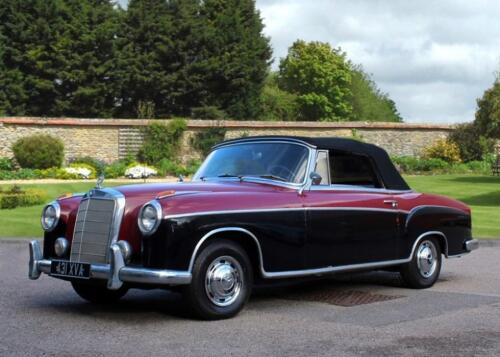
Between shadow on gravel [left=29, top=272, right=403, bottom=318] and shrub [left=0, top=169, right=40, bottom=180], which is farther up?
shrub [left=0, top=169, right=40, bottom=180]

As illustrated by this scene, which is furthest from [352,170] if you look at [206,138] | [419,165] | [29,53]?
[29,53]

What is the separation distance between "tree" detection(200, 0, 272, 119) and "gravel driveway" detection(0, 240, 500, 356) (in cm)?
4478

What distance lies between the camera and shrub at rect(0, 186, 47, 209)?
22.5 metres

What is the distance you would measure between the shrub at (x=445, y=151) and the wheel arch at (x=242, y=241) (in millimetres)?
36902

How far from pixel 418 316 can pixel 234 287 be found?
1749 mm

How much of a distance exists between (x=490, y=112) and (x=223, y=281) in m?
32.6

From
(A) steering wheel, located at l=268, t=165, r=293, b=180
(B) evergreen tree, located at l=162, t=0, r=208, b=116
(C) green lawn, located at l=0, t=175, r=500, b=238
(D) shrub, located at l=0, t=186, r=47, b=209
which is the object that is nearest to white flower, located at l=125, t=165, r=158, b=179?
(C) green lawn, located at l=0, t=175, r=500, b=238

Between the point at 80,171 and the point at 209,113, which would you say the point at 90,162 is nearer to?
the point at 80,171

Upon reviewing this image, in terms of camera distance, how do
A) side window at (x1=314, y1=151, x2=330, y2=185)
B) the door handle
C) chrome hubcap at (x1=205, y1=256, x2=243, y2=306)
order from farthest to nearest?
the door handle
side window at (x1=314, y1=151, x2=330, y2=185)
chrome hubcap at (x1=205, y1=256, x2=243, y2=306)

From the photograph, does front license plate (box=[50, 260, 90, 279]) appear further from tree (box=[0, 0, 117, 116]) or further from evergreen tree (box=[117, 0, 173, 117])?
evergreen tree (box=[117, 0, 173, 117])

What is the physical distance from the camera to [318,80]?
7225 centimetres

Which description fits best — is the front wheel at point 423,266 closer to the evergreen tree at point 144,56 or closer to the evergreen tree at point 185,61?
the evergreen tree at point 144,56

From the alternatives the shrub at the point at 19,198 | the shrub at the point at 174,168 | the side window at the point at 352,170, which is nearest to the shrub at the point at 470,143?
the shrub at the point at 174,168

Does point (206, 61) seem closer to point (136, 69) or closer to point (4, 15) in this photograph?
point (136, 69)
